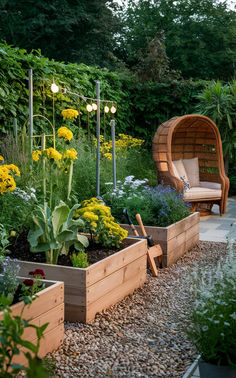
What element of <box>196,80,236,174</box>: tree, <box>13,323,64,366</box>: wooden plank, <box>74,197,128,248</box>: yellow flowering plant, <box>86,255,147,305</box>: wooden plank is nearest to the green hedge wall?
<box>196,80,236,174</box>: tree

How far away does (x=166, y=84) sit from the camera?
9.47m

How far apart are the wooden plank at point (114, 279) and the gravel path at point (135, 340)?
152 millimetres

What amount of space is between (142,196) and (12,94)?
6.58ft

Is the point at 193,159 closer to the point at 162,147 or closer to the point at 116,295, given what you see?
the point at 162,147

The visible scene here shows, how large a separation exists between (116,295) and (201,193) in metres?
3.76

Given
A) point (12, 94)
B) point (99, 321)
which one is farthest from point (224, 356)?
point (12, 94)

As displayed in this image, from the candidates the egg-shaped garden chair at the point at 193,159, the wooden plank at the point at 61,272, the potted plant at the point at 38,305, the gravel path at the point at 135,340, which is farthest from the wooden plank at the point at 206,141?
the potted plant at the point at 38,305

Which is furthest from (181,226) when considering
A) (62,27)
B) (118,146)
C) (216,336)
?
(62,27)

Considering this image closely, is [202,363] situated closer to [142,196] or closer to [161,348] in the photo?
[161,348]

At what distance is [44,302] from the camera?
2432mm

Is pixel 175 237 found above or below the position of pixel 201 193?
below

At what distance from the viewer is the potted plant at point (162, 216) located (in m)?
4.30

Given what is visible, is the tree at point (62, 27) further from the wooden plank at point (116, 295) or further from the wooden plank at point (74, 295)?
the wooden plank at point (74, 295)

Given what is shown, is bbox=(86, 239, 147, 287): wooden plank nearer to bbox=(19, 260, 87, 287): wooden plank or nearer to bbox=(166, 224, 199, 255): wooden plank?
bbox=(19, 260, 87, 287): wooden plank
